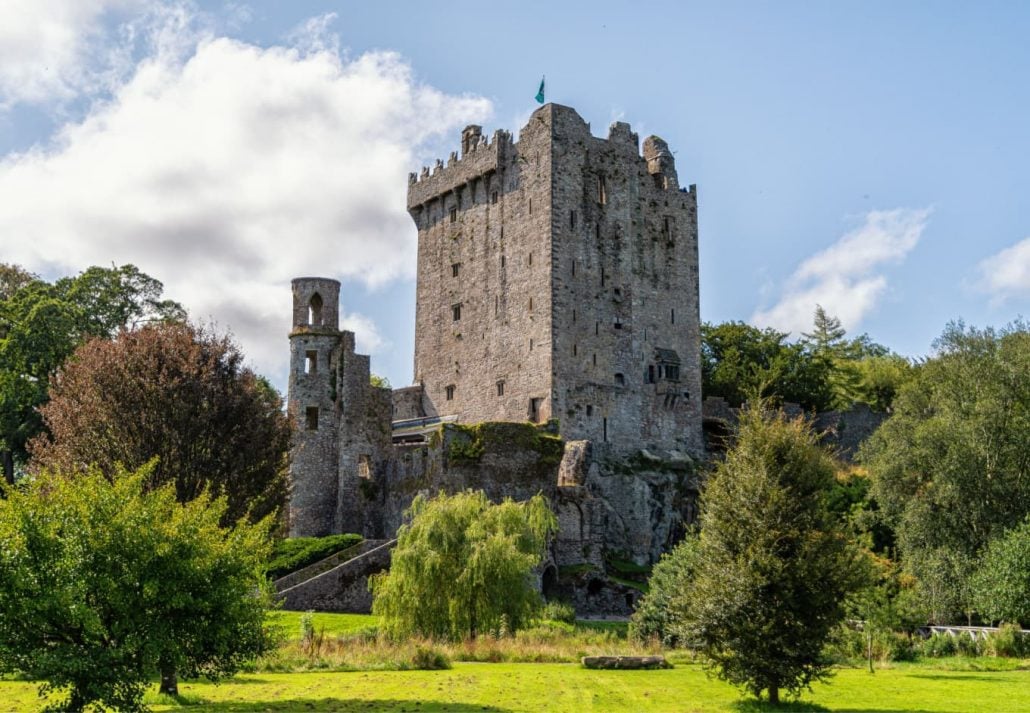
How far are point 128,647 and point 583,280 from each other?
43.6 meters

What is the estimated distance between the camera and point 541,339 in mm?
57875

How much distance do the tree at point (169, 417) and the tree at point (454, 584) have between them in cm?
501

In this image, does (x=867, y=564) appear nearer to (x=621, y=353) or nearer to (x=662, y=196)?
(x=621, y=353)

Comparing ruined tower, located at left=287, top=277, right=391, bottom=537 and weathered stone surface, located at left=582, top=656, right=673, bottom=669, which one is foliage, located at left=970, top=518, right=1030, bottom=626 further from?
ruined tower, located at left=287, top=277, right=391, bottom=537

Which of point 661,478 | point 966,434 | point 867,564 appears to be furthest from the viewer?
point 661,478

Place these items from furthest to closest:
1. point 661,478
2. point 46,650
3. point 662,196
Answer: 1. point 662,196
2. point 661,478
3. point 46,650

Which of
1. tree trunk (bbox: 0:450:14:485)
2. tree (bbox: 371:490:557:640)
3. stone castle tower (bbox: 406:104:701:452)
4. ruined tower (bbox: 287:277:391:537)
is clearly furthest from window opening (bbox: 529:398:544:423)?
tree (bbox: 371:490:557:640)

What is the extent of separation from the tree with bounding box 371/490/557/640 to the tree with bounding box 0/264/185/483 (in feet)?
62.3

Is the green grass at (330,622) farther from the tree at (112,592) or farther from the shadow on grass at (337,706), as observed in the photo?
the tree at (112,592)

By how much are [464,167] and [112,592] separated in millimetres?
49460

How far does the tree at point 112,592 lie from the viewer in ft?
56.6

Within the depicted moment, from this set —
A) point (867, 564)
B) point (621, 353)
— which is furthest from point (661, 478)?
point (867, 564)

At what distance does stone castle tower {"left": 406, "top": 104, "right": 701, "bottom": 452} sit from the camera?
58.2 meters

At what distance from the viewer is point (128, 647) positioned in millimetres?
17688
